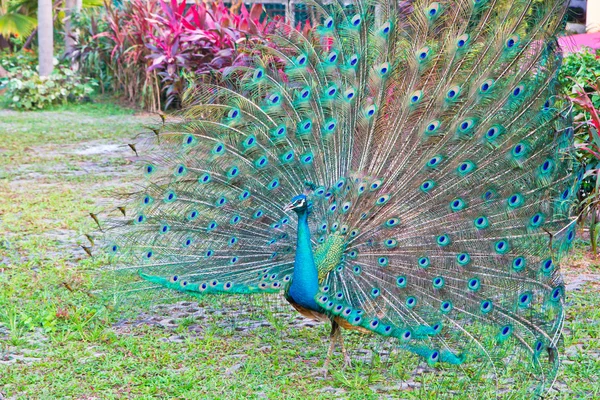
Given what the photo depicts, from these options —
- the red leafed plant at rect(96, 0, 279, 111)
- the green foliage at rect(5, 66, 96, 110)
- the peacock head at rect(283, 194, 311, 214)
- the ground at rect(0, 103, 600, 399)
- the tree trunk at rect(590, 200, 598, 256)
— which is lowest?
the ground at rect(0, 103, 600, 399)

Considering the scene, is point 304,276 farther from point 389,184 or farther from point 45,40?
point 45,40

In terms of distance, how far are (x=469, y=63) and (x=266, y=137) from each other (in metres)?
1.17

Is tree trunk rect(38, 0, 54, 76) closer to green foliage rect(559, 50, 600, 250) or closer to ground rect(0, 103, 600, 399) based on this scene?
ground rect(0, 103, 600, 399)

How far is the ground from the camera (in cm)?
398

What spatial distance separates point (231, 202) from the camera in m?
4.55

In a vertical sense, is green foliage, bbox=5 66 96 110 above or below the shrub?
below

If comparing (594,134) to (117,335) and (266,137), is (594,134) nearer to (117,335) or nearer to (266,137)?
(266,137)

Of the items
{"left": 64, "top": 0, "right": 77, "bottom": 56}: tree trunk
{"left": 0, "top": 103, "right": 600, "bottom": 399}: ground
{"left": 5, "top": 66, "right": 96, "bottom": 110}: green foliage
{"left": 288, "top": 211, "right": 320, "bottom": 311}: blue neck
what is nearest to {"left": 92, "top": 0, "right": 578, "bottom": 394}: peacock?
{"left": 288, "top": 211, "right": 320, "bottom": 311}: blue neck

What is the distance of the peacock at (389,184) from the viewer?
3.85m

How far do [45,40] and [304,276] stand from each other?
11.6 meters

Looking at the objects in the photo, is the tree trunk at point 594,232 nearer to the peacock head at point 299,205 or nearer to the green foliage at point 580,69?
the green foliage at point 580,69

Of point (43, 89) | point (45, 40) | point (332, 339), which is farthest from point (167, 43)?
point (332, 339)

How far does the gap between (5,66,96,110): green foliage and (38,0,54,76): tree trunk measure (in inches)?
6.6

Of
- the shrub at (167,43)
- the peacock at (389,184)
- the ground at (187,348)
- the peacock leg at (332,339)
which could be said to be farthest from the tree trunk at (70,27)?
the peacock leg at (332,339)
